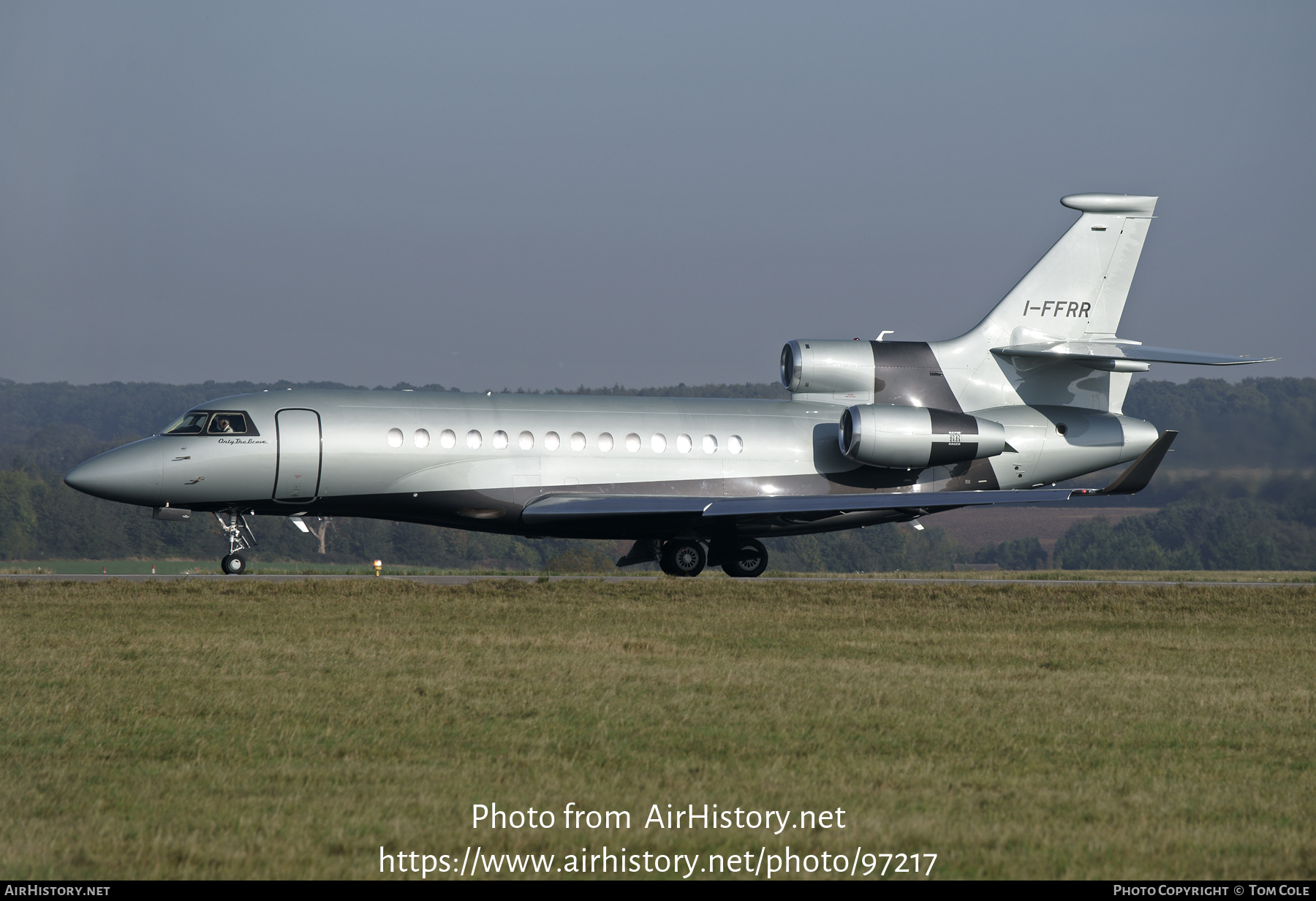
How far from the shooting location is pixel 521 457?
88.4ft

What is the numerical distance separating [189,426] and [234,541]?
2.84 meters

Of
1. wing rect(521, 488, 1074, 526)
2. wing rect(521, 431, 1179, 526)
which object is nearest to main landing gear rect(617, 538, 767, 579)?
wing rect(521, 431, 1179, 526)

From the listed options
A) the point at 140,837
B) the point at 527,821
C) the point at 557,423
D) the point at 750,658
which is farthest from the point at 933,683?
the point at 557,423

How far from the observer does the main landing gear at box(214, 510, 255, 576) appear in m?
26.5

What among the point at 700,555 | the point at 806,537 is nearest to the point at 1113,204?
the point at 700,555

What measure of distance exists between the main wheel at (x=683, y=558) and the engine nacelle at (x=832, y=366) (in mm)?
4803

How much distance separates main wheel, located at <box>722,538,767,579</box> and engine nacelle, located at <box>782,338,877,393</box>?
4006mm

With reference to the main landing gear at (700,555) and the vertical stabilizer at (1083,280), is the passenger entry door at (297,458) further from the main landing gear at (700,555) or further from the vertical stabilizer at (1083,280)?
the vertical stabilizer at (1083,280)

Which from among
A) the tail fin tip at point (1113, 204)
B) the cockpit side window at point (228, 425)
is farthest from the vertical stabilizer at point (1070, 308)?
the cockpit side window at point (228, 425)

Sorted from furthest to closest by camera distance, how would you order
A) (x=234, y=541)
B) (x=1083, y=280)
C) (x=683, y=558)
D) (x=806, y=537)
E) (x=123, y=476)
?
(x=806, y=537)
(x=1083, y=280)
(x=683, y=558)
(x=234, y=541)
(x=123, y=476)

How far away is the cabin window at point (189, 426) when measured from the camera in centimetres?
2559

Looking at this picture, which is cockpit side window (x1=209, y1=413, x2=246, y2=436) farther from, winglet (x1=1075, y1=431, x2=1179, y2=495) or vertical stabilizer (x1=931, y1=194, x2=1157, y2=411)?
winglet (x1=1075, y1=431, x2=1179, y2=495)

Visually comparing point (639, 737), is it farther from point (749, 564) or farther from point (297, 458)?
point (749, 564)
